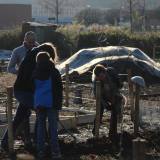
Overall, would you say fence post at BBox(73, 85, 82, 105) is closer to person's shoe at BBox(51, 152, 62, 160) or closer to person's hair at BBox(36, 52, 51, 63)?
person's shoe at BBox(51, 152, 62, 160)

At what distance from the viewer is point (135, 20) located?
68.8 m

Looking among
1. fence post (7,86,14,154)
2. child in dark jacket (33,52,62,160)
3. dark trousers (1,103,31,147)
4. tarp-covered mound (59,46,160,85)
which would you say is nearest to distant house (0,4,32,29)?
tarp-covered mound (59,46,160,85)

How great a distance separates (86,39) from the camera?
131 ft

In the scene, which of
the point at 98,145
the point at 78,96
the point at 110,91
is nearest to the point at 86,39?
the point at 78,96

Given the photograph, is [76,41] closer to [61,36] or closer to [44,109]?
[61,36]

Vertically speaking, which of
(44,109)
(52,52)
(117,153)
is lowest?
(117,153)

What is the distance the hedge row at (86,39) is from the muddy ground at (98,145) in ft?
88.2

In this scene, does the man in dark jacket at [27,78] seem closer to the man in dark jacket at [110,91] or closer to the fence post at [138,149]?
the man in dark jacket at [110,91]

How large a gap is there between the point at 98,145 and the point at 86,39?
30.2 metres

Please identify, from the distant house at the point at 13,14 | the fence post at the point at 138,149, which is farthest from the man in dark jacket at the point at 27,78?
the distant house at the point at 13,14

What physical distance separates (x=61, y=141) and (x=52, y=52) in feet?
5.30

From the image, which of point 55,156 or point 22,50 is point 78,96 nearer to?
point 22,50

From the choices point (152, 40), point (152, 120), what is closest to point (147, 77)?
point (152, 120)

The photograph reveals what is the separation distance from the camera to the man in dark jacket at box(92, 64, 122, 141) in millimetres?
10523
